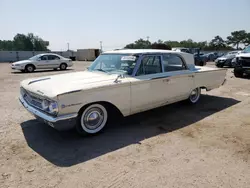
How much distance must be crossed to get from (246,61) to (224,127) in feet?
28.6

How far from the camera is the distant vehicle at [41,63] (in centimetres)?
1599

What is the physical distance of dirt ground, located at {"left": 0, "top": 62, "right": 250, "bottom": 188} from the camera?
272 cm

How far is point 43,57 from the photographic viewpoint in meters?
16.7

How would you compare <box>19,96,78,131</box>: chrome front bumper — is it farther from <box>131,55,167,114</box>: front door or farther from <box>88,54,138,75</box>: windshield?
<box>88,54,138,75</box>: windshield

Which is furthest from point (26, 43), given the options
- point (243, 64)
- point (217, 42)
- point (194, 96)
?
point (194, 96)

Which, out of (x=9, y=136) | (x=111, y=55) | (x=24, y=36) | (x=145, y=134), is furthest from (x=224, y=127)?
(x=24, y=36)

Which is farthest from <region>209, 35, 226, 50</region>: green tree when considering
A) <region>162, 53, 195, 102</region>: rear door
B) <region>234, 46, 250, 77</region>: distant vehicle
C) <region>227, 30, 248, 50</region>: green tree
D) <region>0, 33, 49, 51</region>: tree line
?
<region>162, 53, 195, 102</region>: rear door

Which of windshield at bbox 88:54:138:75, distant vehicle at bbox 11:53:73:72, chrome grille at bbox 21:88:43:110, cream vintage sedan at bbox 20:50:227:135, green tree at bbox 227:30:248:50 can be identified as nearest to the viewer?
cream vintage sedan at bbox 20:50:227:135

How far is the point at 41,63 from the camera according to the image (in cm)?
1650

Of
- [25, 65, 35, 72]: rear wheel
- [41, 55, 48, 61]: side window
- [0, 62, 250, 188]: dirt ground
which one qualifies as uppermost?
[41, 55, 48, 61]: side window

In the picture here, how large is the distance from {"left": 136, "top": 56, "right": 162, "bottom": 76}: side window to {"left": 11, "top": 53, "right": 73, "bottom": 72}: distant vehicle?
13619 millimetres

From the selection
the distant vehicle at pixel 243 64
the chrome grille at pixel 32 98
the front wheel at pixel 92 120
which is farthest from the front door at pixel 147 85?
the distant vehicle at pixel 243 64

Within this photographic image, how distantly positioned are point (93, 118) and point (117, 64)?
1.38m

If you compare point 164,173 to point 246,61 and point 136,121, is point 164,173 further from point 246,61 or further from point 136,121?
point 246,61
